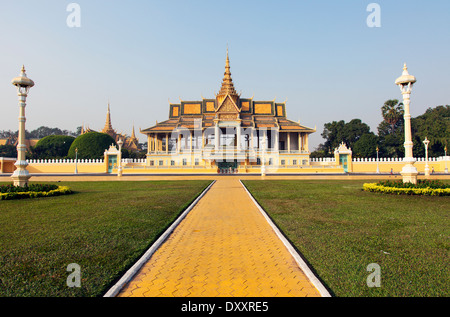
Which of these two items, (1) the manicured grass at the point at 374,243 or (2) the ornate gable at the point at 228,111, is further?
(2) the ornate gable at the point at 228,111

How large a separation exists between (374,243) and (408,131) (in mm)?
11442

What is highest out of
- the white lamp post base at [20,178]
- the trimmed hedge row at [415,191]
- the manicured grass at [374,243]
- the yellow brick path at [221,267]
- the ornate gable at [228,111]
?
the ornate gable at [228,111]

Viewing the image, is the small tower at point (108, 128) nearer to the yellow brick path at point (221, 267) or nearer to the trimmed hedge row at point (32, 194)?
the trimmed hedge row at point (32, 194)

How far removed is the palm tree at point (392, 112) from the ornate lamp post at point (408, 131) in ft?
197

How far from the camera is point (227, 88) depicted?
57656 mm

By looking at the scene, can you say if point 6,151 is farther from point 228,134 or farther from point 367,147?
point 367,147

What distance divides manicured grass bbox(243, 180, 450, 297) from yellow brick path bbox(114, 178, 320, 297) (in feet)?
1.52

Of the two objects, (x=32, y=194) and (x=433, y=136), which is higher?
(x=433, y=136)

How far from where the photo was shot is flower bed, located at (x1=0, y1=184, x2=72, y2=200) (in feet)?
41.4

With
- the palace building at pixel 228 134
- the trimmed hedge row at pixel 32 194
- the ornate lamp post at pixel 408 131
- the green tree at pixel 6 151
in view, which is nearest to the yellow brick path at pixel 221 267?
the trimmed hedge row at pixel 32 194

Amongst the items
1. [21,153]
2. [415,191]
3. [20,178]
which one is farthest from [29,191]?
[415,191]

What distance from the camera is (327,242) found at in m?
5.68

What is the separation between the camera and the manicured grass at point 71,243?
390 centimetres
